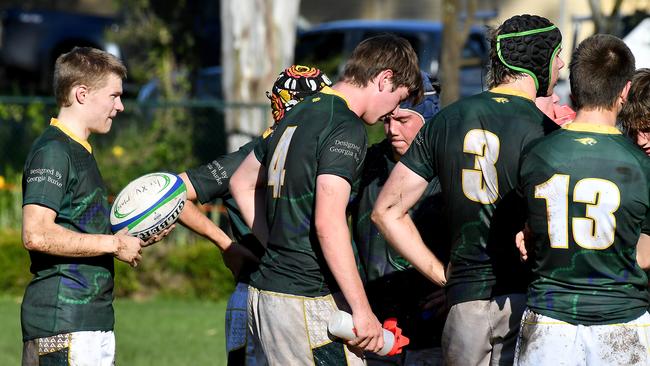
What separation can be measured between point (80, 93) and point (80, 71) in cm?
11

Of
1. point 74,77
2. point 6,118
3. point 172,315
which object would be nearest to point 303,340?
point 74,77

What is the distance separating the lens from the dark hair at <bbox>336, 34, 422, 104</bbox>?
15.5ft

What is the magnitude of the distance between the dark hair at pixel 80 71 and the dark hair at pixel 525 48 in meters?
2.03

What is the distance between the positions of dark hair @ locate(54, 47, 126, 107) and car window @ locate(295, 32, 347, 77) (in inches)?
407

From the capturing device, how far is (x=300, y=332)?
4.62m

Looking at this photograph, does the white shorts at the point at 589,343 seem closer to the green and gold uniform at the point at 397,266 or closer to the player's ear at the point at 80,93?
the green and gold uniform at the point at 397,266

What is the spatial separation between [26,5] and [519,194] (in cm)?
2840

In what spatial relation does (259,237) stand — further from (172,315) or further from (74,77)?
(172,315)

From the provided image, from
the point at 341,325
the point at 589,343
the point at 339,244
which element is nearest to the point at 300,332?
the point at 341,325

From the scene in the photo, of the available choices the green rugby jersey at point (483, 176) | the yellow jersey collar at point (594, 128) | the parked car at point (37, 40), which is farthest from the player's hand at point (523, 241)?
the parked car at point (37, 40)

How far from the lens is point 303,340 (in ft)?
15.2

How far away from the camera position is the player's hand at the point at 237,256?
222 inches

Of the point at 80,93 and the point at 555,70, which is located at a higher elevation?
the point at 555,70

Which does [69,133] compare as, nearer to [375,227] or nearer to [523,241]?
[375,227]
